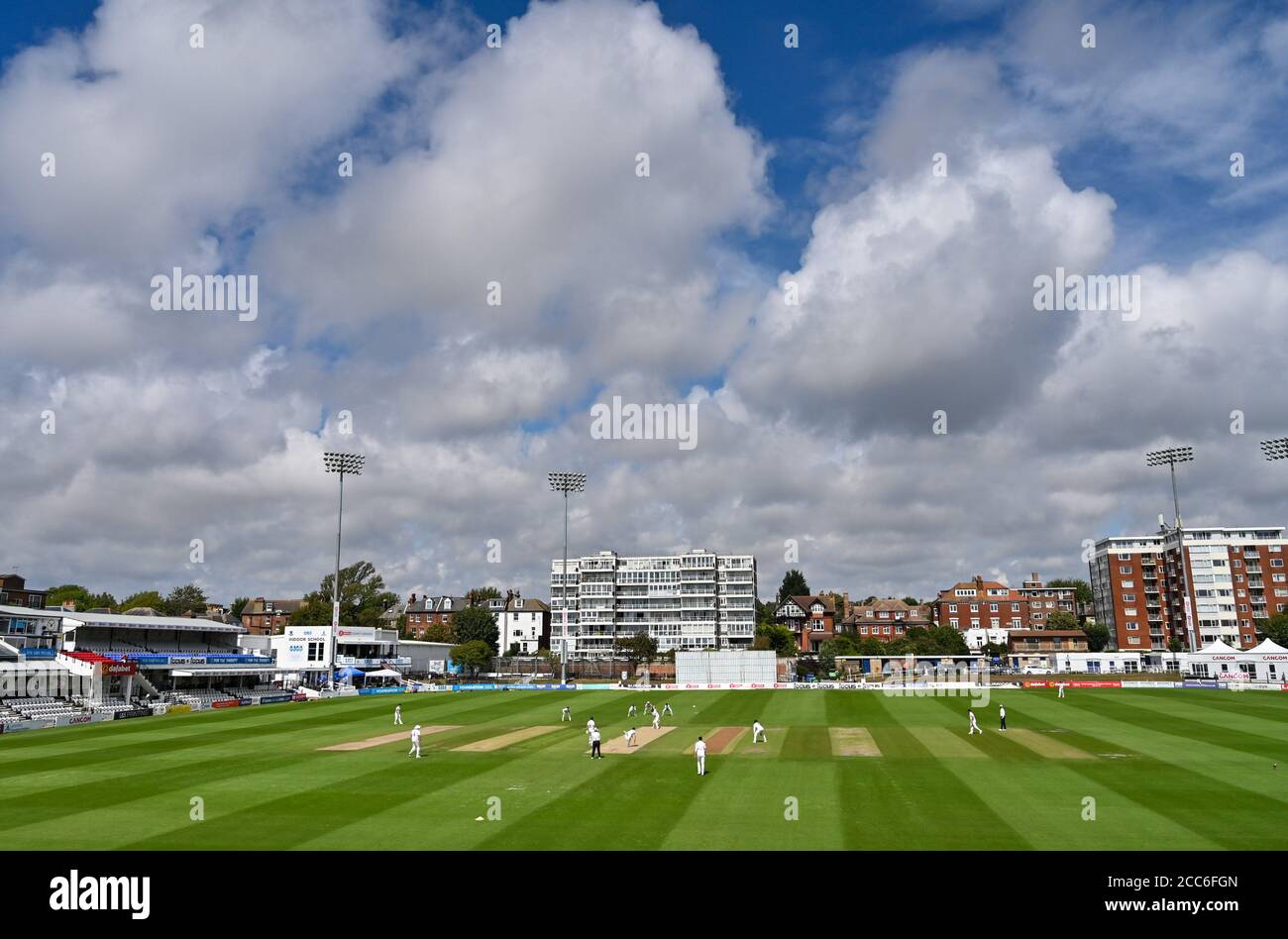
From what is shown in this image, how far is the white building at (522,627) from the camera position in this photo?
182m

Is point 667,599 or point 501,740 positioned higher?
point 667,599

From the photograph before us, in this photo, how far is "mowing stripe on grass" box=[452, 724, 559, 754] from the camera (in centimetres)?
4271

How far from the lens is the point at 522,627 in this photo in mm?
183750

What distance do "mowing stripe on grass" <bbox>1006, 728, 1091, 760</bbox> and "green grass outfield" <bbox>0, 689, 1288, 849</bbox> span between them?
227mm

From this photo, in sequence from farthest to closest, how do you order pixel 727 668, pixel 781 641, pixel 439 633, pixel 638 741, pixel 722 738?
pixel 439 633 → pixel 781 641 → pixel 727 668 → pixel 722 738 → pixel 638 741

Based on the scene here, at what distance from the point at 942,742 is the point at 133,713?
59207mm

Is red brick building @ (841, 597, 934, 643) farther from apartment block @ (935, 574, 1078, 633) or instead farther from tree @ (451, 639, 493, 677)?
tree @ (451, 639, 493, 677)

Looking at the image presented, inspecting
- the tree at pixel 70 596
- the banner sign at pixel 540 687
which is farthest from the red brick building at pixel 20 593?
the banner sign at pixel 540 687

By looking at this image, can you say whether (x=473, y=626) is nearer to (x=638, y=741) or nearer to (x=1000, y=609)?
(x=1000, y=609)

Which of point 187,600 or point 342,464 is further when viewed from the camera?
point 187,600

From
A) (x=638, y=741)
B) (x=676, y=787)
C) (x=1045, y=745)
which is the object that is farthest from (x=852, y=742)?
(x=676, y=787)

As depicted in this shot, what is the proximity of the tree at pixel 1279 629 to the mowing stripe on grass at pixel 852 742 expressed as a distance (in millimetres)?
103978

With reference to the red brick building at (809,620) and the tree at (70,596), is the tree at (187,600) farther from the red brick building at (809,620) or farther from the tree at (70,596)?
the red brick building at (809,620)
